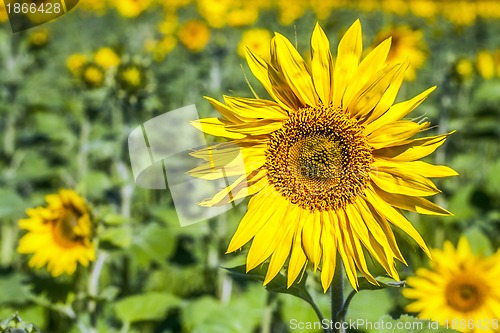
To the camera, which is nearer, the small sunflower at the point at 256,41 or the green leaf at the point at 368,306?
the green leaf at the point at 368,306

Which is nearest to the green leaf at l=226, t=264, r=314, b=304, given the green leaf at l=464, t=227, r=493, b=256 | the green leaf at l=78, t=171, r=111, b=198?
the green leaf at l=464, t=227, r=493, b=256

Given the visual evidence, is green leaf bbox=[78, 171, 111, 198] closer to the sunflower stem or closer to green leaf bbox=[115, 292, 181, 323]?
green leaf bbox=[115, 292, 181, 323]

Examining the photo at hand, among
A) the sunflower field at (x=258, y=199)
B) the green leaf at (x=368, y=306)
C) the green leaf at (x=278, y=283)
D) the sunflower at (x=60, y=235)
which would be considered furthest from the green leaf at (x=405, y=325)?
the sunflower at (x=60, y=235)

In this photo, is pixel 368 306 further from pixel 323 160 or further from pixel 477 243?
pixel 323 160

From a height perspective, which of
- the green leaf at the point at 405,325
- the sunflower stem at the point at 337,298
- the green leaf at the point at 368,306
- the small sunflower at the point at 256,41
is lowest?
the green leaf at the point at 368,306

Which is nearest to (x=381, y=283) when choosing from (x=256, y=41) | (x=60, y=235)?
(x=60, y=235)

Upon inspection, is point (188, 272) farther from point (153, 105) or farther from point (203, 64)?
point (203, 64)

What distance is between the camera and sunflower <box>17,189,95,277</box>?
2.04 metres

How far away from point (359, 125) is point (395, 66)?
0.44ft

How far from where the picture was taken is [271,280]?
122 cm

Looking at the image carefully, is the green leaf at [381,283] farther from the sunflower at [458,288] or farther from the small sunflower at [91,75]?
the small sunflower at [91,75]

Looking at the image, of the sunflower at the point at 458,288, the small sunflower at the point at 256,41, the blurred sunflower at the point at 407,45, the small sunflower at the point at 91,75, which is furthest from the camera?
the small sunflower at the point at 256,41

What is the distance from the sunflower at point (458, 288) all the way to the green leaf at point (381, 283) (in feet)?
2.64

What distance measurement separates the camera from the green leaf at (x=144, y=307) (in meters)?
2.00
